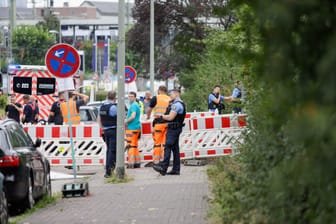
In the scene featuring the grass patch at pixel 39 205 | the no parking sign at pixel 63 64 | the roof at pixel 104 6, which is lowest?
the grass patch at pixel 39 205

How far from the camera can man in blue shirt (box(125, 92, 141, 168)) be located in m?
21.0

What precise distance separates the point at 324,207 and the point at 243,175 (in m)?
3.08

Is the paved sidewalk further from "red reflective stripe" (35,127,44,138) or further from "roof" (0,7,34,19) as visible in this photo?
"roof" (0,7,34,19)

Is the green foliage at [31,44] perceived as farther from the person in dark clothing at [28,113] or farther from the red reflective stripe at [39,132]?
the red reflective stripe at [39,132]

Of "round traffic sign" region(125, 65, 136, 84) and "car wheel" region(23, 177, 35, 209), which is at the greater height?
"round traffic sign" region(125, 65, 136, 84)

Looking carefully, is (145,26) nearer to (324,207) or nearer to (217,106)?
(217,106)

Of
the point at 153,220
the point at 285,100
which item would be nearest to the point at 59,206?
the point at 153,220

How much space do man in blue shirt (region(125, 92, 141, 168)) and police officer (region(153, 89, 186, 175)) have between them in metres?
2.39

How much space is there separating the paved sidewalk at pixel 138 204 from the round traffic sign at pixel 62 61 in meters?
2.22

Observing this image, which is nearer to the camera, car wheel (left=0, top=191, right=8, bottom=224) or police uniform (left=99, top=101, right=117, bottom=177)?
car wheel (left=0, top=191, right=8, bottom=224)

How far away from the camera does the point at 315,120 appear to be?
3.03 metres

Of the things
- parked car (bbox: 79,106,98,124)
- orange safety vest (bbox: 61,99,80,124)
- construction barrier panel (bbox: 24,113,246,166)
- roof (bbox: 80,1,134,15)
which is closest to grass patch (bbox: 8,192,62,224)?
orange safety vest (bbox: 61,99,80,124)

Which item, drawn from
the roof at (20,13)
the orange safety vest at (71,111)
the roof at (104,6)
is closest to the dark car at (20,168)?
the orange safety vest at (71,111)

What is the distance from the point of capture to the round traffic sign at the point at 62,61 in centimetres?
1636
